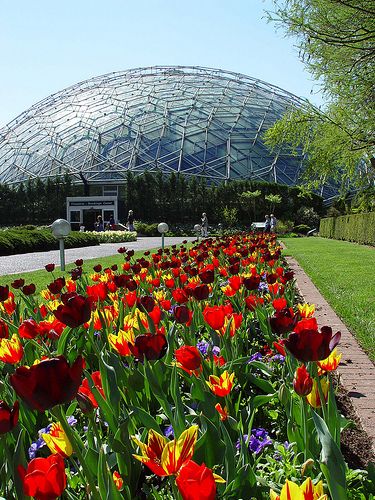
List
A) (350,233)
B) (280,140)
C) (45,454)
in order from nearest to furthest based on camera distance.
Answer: (45,454)
(280,140)
(350,233)

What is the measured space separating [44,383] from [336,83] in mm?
10172

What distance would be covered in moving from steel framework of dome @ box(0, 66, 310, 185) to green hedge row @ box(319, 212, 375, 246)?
1721 cm

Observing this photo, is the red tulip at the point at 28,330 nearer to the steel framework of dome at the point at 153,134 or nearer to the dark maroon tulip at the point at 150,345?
the dark maroon tulip at the point at 150,345

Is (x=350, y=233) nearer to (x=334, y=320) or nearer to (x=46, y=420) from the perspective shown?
(x=334, y=320)

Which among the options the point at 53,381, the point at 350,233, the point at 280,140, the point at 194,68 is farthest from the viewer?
the point at 194,68

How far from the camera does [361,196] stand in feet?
48.6

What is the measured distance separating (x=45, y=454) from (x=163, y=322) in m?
1.12

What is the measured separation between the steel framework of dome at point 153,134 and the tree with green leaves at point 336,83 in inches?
1244

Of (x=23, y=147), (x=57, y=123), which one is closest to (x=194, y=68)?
(x=57, y=123)

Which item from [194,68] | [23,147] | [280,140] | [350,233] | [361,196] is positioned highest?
[194,68]

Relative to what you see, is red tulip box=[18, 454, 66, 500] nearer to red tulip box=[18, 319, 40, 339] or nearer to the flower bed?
the flower bed

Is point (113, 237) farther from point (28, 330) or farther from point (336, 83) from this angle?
point (28, 330)

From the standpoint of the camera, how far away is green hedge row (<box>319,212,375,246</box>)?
19.1m

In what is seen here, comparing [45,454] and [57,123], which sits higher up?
[57,123]
